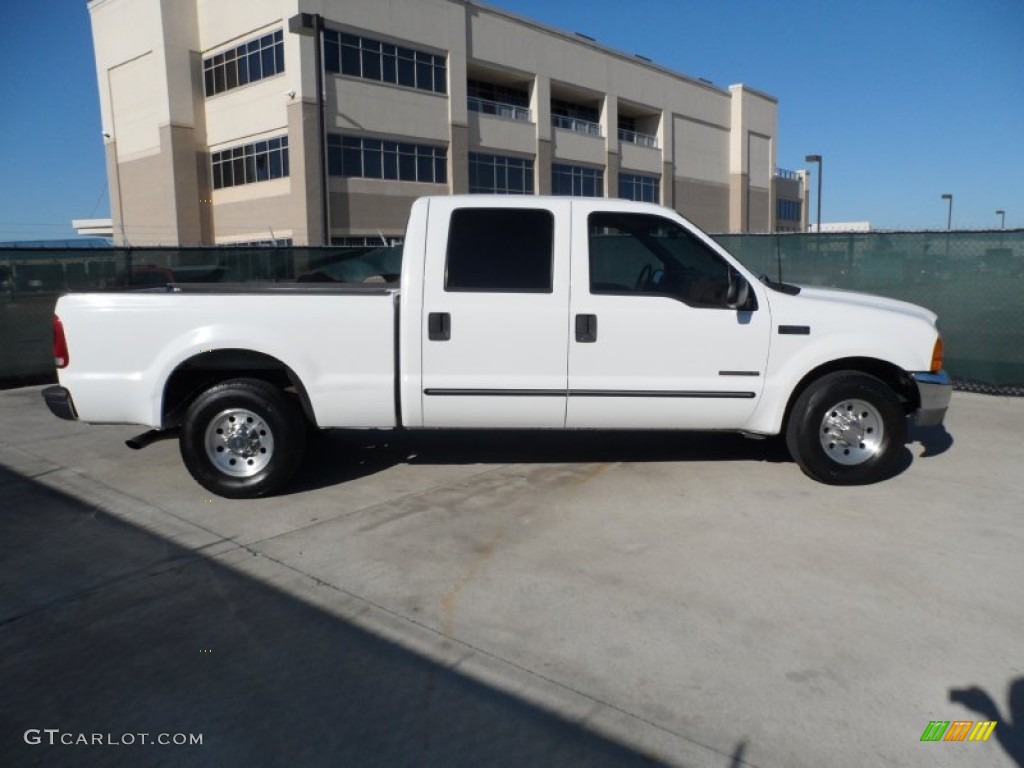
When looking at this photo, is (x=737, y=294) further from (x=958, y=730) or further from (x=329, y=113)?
(x=329, y=113)

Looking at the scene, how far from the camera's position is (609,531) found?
195 inches

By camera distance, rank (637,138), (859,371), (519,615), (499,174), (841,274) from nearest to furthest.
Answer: (519,615)
(859,371)
(841,274)
(499,174)
(637,138)

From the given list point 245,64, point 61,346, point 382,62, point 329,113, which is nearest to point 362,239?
point 329,113

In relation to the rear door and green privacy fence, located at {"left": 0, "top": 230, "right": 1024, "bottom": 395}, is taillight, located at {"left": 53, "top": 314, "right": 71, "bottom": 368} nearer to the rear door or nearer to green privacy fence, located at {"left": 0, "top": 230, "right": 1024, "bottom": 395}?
the rear door

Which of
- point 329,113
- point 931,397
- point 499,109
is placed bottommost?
point 931,397

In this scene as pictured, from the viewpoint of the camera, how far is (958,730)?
116 inches

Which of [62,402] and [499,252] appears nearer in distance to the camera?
[62,402]

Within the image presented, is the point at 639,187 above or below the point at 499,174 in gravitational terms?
above

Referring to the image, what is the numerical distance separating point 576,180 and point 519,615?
44773mm

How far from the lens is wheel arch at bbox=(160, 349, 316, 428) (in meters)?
5.51

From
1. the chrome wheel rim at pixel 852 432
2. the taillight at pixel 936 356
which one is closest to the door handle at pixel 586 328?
the chrome wheel rim at pixel 852 432

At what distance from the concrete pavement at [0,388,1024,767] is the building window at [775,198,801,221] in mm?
66660

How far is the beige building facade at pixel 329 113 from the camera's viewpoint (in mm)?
33750

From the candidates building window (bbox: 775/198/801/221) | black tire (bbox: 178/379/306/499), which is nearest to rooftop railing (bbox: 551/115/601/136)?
building window (bbox: 775/198/801/221)
